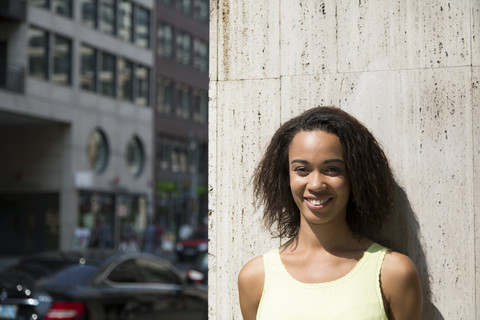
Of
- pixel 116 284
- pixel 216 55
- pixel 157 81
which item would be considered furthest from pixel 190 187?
pixel 216 55

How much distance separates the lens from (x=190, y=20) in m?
53.3

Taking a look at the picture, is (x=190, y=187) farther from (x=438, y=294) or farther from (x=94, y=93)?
(x=438, y=294)

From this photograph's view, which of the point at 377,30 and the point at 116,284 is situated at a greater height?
the point at 377,30

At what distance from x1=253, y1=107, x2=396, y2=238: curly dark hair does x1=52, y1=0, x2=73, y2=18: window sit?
3512 cm

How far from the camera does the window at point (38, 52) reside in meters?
34.5

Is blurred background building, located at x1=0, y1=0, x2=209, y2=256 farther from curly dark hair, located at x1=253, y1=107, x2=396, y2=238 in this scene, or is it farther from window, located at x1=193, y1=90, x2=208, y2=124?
curly dark hair, located at x1=253, y1=107, x2=396, y2=238

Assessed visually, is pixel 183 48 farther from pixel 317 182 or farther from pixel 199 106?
pixel 317 182

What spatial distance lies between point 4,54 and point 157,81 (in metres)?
14.9

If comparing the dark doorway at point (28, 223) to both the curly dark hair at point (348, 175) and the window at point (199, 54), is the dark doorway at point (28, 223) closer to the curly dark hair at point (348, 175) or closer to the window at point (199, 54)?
the window at point (199, 54)

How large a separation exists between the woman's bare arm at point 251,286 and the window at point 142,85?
41515 millimetres

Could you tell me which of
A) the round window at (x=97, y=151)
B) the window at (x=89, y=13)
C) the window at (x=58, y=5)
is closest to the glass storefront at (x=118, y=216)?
the round window at (x=97, y=151)

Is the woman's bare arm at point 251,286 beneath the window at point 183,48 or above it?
beneath

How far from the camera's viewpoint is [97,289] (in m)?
8.29

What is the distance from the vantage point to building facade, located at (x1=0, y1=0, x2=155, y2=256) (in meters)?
33.8
